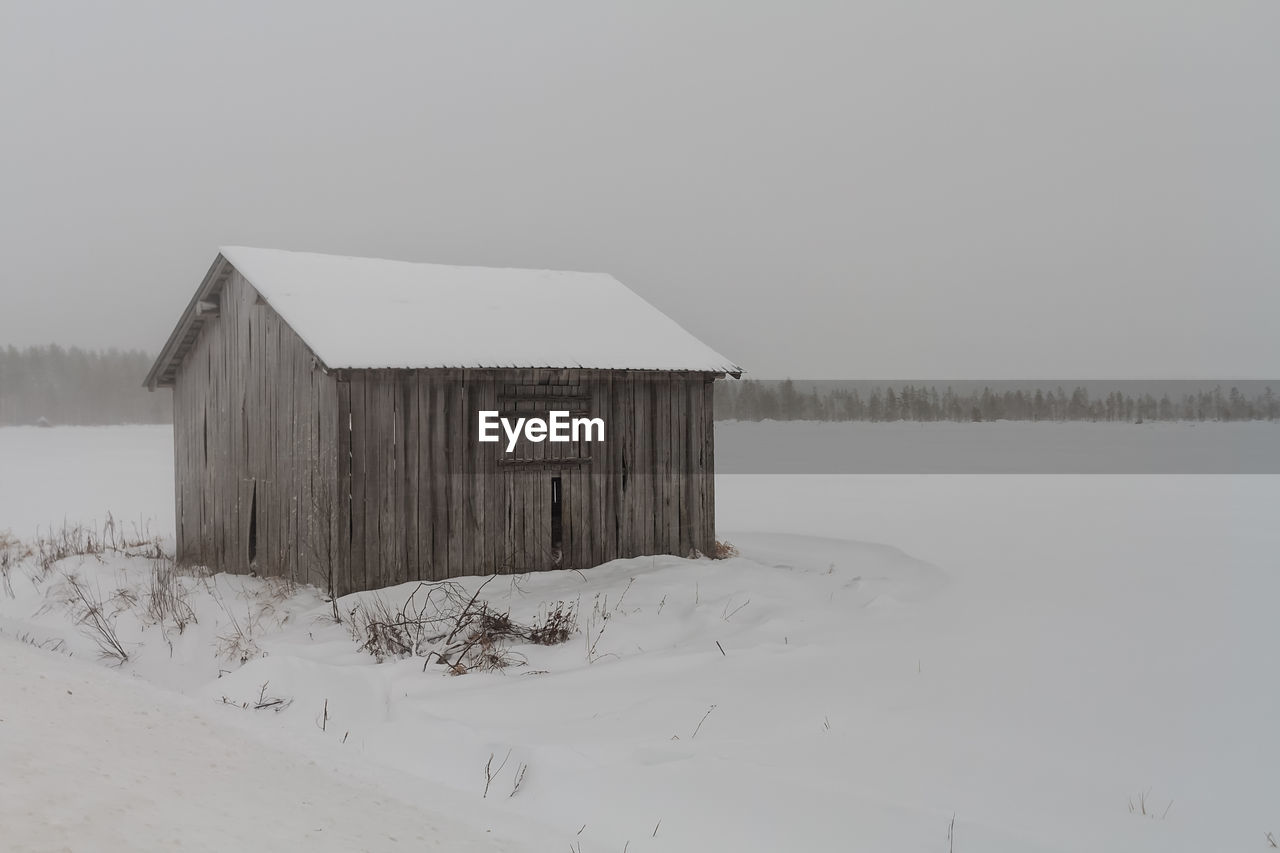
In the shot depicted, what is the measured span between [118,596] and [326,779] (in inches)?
313

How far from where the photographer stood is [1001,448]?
41.8 metres

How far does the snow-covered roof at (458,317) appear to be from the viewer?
36.4ft

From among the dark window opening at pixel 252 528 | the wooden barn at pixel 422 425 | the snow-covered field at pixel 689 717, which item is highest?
the wooden barn at pixel 422 425

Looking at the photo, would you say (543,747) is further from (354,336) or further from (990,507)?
(990,507)

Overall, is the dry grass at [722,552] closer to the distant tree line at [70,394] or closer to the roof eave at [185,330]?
the roof eave at [185,330]

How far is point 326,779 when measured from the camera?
4.50 metres

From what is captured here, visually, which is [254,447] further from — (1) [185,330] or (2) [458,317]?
(2) [458,317]

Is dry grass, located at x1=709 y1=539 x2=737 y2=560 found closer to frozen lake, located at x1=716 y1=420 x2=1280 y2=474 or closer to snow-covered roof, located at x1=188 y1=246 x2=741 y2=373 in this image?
snow-covered roof, located at x1=188 y1=246 x2=741 y2=373

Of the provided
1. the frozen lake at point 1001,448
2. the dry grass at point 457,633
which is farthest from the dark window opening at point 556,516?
the frozen lake at point 1001,448

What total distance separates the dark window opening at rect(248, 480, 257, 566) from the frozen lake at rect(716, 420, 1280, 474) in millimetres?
22490

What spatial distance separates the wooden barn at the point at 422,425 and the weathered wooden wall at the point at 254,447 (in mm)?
34

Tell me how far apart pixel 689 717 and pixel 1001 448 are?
3854 cm

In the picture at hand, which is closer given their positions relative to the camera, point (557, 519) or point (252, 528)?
point (557, 519)

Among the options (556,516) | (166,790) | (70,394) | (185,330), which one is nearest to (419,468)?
(556,516)
